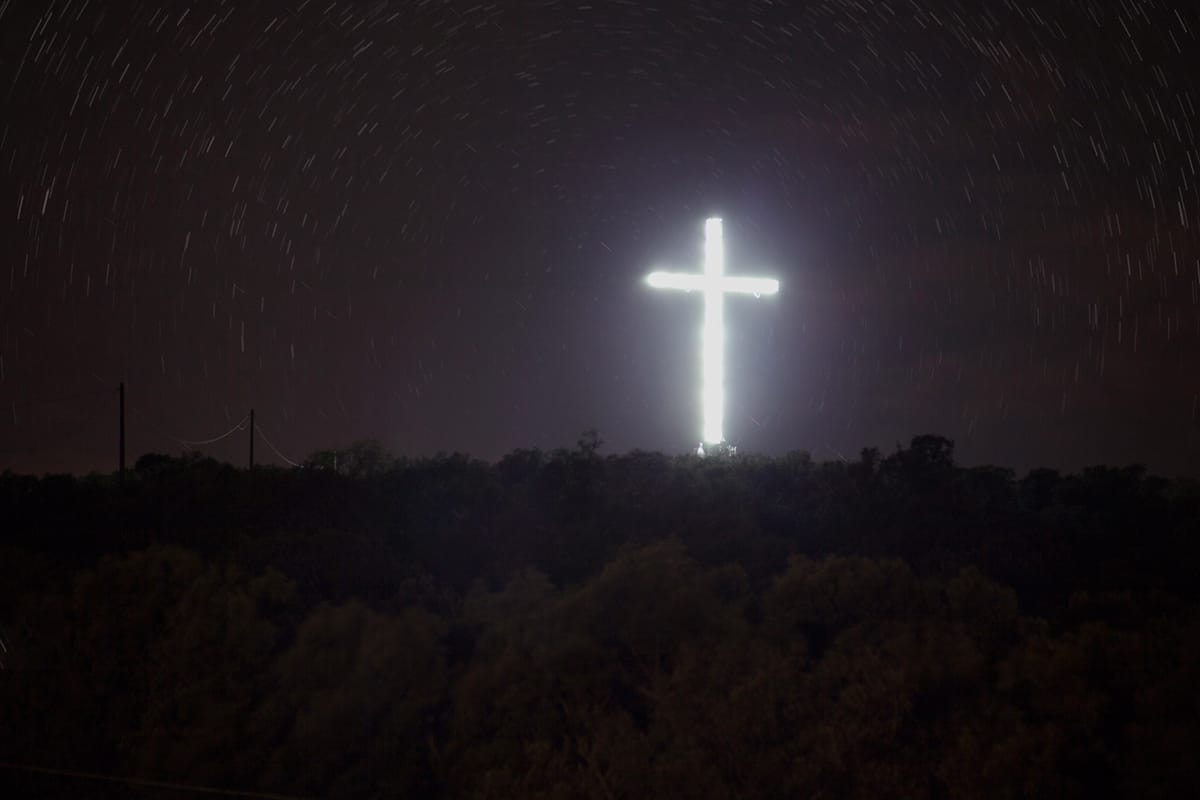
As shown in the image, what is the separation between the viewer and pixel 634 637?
14.3m

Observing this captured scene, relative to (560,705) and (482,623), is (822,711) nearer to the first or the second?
(560,705)

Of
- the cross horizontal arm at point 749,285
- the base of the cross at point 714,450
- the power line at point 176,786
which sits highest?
the cross horizontal arm at point 749,285

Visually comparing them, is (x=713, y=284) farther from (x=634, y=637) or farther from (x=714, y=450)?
(x=634, y=637)

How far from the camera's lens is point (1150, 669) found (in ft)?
40.5

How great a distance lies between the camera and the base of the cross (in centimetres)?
2262

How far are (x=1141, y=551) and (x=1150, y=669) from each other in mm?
4677

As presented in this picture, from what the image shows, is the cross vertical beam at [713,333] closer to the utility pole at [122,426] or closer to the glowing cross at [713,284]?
the glowing cross at [713,284]

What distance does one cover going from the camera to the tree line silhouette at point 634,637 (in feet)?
40.5

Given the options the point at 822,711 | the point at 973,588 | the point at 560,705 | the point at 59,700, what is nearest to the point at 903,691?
the point at 822,711

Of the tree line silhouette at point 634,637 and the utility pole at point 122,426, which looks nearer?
the tree line silhouette at point 634,637

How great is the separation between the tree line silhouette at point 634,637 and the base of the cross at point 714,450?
74 cm

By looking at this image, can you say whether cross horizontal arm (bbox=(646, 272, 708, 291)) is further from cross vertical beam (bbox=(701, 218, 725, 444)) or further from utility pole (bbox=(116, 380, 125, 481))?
utility pole (bbox=(116, 380, 125, 481))

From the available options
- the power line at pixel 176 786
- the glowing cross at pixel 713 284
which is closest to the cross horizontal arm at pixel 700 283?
the glowing cross at pixel 713 284

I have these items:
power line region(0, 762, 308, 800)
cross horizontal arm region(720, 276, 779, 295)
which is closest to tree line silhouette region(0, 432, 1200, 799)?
power line region(0, 762, 308, 800)
